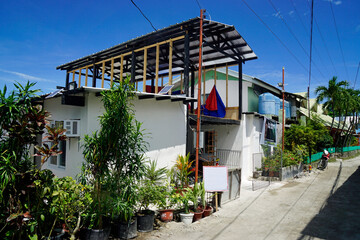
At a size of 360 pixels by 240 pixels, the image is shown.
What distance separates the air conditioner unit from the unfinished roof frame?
13.2ft

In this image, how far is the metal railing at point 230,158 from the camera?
13924 mm

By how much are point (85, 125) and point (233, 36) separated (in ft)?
26.4

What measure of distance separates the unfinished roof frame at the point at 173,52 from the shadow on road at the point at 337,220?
6001 mm

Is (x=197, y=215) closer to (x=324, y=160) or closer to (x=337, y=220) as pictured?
(x=337, y=220)

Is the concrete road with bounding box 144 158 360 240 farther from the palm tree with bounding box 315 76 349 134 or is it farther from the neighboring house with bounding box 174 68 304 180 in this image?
the palm tree with bounding box 315 76 349 134

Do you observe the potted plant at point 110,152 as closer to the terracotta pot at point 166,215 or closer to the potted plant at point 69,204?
the potted plant at point 69,204

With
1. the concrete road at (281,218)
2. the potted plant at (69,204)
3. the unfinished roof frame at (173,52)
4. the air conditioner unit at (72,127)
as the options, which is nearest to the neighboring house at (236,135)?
the unfinished roof frame at (173,52)

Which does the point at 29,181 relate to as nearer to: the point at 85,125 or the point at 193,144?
the point at 85,125

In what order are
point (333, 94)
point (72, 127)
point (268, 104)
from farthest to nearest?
point (333, 94), point (268, 104), point (72, 127)

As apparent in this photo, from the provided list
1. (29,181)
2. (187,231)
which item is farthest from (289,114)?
(29,181)

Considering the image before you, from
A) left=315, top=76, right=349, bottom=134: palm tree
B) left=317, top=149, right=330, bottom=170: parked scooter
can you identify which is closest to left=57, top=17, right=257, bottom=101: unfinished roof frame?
left=317, top=149, right=330, bottom=170: parked scooter

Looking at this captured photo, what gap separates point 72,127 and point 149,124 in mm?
2478

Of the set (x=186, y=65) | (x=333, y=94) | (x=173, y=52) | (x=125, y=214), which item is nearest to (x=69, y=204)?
(x=125, y=214)

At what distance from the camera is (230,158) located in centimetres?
1435
